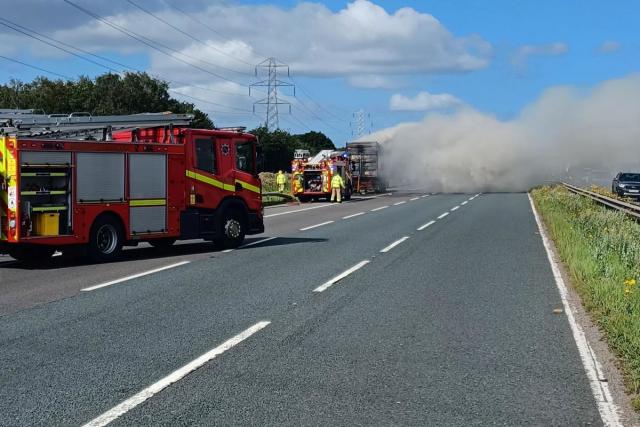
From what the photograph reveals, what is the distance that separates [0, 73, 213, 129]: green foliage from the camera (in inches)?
2650

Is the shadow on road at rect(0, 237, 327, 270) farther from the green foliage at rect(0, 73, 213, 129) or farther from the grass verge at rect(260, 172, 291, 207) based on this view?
the green foliage at rect(0, 73, 213, 129)

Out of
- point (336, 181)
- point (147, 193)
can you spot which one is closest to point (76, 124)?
point (147, 193)

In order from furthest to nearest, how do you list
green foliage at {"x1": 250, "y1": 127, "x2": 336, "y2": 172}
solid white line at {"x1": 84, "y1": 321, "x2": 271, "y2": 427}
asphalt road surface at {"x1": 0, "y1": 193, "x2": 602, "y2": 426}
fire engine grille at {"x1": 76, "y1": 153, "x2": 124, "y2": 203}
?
green foliage at {"x1": 250, "y1": 127, "x2": 336, "y2": 172} < fire engine grille at {"x1": 76, "y1": 153, "x2": 124, "y2": 203} < asphalt road surface at {"x1": 0, "y1": 193, "x2": 602, "y2": 426} < solid white line at {"x1": 84, "y1": 321, "x2": 271, "y2": 427}

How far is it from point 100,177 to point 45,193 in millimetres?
1127

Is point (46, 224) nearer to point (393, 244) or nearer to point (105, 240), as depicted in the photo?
point (105, 240)

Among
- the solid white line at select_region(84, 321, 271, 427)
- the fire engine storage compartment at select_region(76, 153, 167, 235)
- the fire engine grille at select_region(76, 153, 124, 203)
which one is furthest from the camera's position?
the fire engine storage compartment at select_region(76, 153, 167, 235)

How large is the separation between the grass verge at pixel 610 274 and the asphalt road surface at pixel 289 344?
1.42 ft

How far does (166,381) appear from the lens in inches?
231

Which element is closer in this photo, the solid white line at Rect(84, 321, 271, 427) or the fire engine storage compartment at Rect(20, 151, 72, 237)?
the solid white line at Rect(84, 321, 271, 427)

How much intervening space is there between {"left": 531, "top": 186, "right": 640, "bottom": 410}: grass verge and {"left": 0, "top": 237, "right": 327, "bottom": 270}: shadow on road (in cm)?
635

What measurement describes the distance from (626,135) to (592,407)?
2060 inches

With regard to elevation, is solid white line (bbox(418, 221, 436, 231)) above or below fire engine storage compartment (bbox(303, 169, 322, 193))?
below

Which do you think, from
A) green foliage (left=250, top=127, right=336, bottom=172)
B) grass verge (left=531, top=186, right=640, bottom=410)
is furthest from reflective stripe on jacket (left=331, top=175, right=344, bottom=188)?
green foliage (left=250, top=127, right=336, bottom=172)

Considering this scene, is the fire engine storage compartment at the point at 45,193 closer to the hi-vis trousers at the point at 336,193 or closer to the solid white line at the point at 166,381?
the solid white line at the point at 166,381
